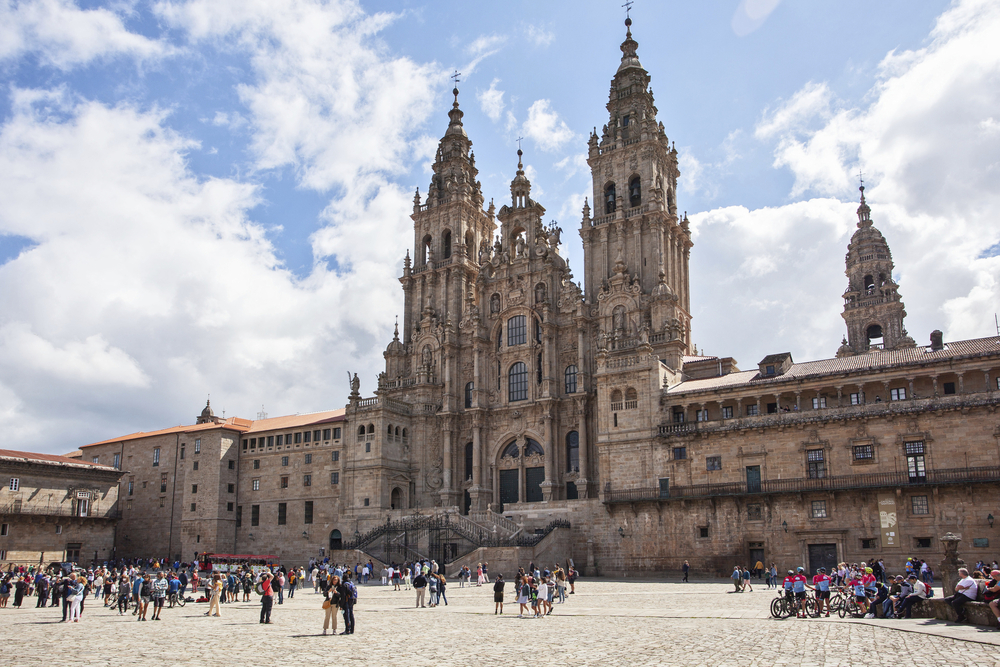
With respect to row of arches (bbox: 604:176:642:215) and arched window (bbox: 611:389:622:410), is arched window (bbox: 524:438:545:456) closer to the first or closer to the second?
arched window (bbox: 611:389:622:410)

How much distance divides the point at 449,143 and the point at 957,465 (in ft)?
176

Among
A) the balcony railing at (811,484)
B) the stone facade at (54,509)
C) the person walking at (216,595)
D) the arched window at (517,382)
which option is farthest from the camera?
the arched window at (517,382)

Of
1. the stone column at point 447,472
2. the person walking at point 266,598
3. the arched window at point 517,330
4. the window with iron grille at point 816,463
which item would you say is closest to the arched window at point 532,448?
the stone column at point 447,472

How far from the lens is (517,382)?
67.4 m

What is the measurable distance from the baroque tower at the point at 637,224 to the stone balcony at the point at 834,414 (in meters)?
9.63

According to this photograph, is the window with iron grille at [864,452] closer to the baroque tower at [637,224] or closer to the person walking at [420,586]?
the baroque tower at [637,224]

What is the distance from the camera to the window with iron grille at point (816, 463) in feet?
153

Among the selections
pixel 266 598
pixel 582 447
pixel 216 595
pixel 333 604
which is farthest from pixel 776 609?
pixel 582 447

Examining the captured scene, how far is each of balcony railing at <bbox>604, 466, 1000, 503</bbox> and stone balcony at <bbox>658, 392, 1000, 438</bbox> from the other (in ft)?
10.6

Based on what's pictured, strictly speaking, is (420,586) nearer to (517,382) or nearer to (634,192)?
(517,382)

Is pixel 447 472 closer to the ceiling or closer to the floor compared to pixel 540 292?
closer to the floor

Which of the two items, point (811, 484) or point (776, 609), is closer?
point (776, 609)

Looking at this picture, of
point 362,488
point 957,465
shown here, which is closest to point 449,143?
point 362,488

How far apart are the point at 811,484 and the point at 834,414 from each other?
4.17 metres
